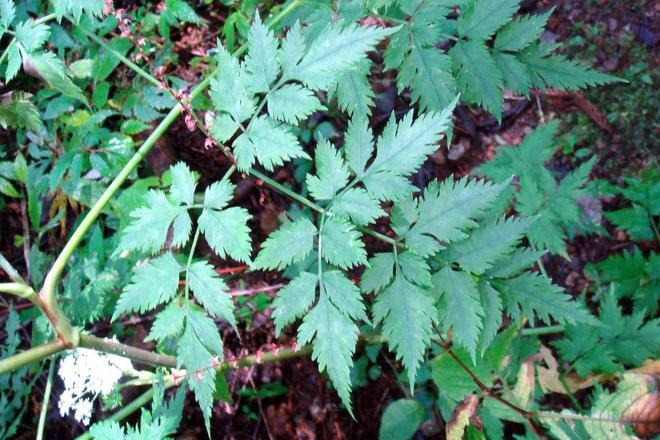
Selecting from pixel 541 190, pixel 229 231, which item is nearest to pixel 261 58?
pixel 229 231

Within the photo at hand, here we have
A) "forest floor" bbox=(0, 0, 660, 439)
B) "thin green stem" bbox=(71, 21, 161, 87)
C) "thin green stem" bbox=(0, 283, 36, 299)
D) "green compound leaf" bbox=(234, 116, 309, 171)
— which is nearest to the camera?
"thin green stem" bbox=(0, 283, 36, 299)

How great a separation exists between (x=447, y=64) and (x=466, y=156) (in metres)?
1.61

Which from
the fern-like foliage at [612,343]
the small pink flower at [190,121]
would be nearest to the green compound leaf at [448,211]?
the small pink flower at [190,121]

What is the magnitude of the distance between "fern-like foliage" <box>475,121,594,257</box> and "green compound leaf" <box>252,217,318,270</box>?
126cm

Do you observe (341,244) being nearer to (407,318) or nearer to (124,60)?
(407,318)

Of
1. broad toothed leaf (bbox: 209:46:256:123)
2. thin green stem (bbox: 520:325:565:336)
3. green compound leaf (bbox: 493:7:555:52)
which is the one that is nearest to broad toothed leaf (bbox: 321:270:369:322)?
broad toothed leaf (bbox: 209:46:256:123)

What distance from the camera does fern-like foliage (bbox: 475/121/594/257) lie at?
102 inches

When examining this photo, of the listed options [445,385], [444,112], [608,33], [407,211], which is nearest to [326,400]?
[445,385]

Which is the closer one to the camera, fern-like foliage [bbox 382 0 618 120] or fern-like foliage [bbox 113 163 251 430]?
fern-like foliage [bbox 113 163 251 430]

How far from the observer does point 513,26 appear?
2.01m

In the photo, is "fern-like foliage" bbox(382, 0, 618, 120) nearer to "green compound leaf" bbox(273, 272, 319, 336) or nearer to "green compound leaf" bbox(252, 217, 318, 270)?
"green compound leaf" bbox(252, 217, 318, 270)

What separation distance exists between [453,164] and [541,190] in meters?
0.80

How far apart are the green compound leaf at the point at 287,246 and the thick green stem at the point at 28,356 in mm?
754

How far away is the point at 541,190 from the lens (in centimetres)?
273
